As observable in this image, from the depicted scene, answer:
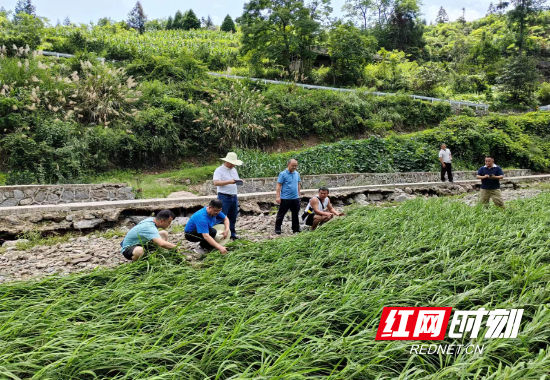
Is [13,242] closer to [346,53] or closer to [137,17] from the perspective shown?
[346,53]

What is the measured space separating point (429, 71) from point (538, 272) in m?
24.1

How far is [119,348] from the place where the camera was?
2336 millimetres

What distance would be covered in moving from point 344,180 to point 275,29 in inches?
477

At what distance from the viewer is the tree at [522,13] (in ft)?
102

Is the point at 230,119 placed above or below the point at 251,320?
above

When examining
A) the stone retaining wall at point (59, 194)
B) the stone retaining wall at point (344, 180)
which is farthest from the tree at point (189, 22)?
the stone retaining wall at point (59, 194)

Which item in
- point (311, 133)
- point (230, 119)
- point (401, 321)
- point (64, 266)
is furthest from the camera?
point (311, 133)

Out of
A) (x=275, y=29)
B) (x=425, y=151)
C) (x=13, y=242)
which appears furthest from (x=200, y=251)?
(x=275, y=29)

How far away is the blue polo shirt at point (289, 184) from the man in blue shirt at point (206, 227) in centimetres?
184

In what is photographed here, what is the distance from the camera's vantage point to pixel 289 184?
676 centimetres

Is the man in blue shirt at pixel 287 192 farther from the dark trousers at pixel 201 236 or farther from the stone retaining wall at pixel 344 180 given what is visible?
the stone retaining wall at pixel 344 180

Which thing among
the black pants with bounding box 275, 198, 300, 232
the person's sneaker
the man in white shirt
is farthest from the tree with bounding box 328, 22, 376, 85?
the person's sneaker

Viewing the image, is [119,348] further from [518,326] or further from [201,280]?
[518,326]

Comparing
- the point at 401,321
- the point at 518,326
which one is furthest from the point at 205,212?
the point at 518,326
